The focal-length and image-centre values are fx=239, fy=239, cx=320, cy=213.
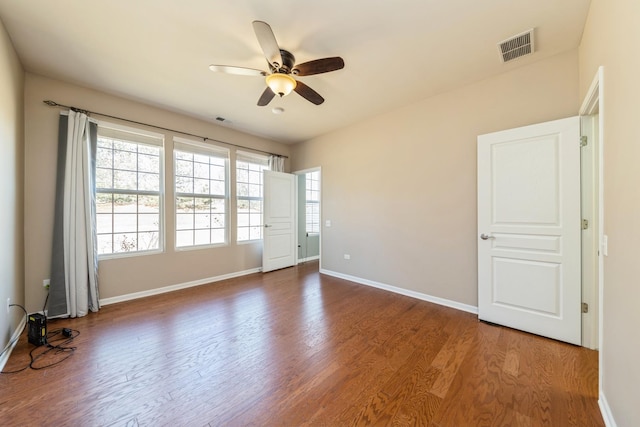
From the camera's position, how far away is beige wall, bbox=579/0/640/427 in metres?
1.12

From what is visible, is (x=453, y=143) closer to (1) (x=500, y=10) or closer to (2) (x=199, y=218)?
(1) (x=500, y=10)

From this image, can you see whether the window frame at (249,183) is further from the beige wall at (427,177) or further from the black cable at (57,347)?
the black cable at (57,347)

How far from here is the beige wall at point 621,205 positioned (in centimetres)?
112

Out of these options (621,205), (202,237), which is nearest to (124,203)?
(202,237)

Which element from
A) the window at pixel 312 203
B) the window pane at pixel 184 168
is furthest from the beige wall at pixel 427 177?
the window pane at pixel 184 168

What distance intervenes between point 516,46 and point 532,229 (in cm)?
176

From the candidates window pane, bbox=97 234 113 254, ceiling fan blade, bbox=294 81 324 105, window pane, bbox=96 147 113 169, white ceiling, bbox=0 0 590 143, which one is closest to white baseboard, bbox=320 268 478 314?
white ceiling, bbox=0 0 590 143

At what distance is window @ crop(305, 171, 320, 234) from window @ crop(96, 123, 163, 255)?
3300 millimetres

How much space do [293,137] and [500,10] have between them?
3626mm

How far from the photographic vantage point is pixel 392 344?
88.1 inches

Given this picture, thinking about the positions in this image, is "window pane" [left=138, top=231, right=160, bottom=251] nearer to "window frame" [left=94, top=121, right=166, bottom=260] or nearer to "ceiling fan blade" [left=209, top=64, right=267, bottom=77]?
"window frame" [left=94, top=121, right=166, bottom=260]

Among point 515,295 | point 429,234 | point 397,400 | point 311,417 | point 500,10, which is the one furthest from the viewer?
point 429,234

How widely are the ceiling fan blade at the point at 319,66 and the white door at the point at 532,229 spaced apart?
1845mm

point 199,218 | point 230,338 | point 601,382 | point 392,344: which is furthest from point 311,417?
point 199,218
